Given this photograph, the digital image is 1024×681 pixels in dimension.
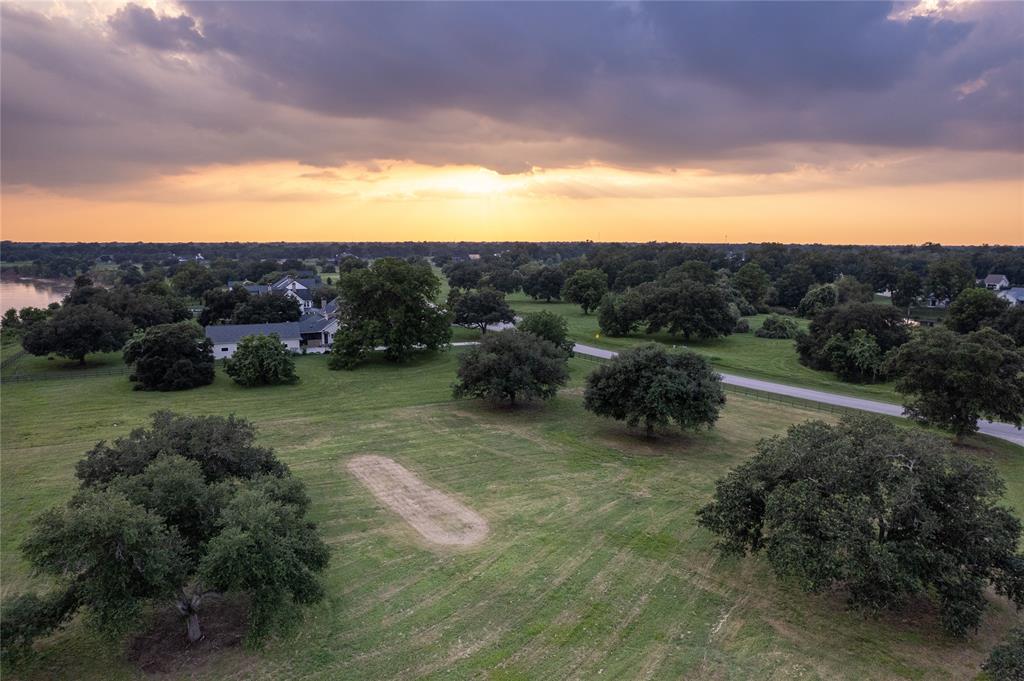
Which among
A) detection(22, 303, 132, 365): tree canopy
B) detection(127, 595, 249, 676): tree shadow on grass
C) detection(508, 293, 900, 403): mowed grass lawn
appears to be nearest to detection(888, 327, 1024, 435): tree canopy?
detection(508, 293, 900, 403): mowed grass lawn

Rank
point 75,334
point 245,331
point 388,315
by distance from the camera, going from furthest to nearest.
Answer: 1. point 245,331
2. point 388,315
3. point 75,334

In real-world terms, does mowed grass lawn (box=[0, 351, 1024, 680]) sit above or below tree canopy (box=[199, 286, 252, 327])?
below

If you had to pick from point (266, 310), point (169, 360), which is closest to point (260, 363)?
point (169, 360)

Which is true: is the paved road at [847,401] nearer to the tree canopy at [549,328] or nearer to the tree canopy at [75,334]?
the tree canopy at [549,328]

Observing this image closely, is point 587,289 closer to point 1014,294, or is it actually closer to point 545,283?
point 545,283

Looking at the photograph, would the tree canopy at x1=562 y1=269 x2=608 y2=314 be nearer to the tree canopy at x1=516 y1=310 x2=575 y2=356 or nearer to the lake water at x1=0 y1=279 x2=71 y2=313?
the tree canopy at x1=516 y1=310 x2=575 y2=356

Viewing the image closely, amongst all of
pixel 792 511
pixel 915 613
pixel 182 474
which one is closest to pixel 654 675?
pixel 792 511

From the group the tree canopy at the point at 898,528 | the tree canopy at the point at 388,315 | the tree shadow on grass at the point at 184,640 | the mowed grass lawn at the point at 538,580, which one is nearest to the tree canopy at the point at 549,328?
the tree canopy at the point at 388,315
